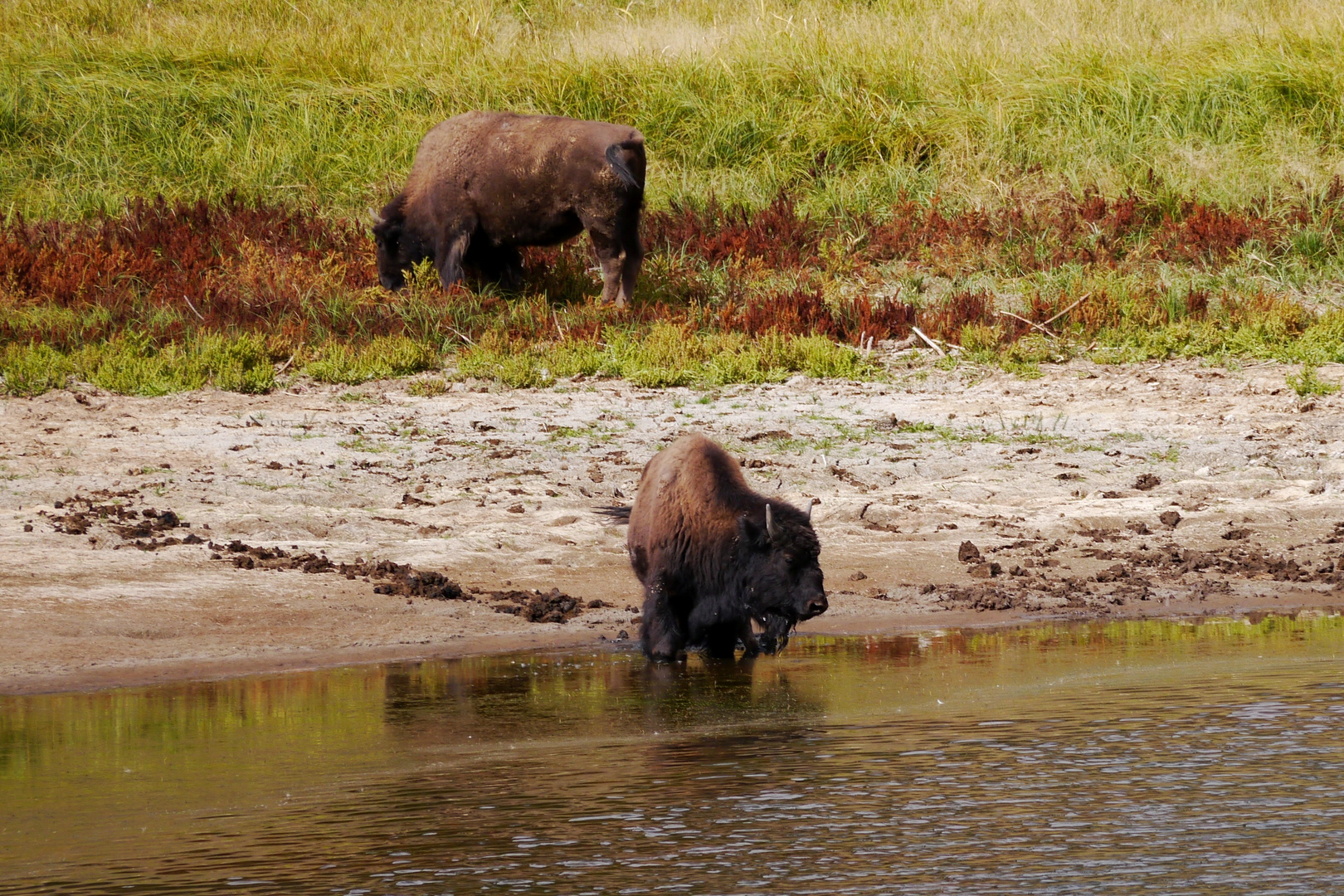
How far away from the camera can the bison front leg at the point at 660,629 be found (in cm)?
776

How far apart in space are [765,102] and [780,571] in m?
13.0

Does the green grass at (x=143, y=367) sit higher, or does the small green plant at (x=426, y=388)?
the green grass at (x=143, y=367)

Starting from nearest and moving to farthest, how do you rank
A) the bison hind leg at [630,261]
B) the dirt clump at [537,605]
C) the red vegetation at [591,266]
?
the dirt clump at [537,605] < the red vegetation at [591,266] < the bison hind leg at [630,261]

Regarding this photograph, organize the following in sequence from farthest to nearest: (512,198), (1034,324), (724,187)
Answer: (724,187) → (512,198) → (1034,324)

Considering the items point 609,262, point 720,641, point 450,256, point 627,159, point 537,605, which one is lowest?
point 720,641

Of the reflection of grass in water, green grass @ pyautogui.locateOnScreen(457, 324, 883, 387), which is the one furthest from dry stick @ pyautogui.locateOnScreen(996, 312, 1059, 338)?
the reflection of grass in water

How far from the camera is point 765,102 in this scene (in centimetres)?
1942

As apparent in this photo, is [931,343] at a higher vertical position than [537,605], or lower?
higher

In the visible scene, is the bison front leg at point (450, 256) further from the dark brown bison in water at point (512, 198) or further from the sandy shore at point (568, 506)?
the sandy shore at point (568, 506)

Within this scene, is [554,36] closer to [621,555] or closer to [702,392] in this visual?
[702,392]

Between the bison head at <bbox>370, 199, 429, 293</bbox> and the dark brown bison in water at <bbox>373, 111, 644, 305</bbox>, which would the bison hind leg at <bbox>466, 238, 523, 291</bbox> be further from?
the bison head at <bbox>370, 199, 429, 293</bbox>

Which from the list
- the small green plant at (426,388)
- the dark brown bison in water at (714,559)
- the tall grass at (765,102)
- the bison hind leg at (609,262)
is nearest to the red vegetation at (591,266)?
the bison hind leg at (609,262)

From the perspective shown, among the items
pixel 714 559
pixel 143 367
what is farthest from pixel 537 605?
pixel 143 367

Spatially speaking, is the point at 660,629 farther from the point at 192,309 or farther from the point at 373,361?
the point at 192,309
